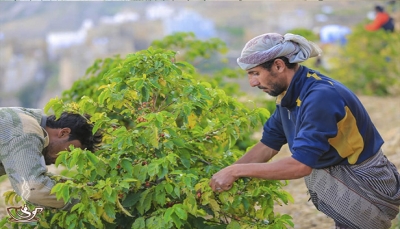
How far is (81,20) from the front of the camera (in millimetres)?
31203

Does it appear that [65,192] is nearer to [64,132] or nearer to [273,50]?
[64,132]

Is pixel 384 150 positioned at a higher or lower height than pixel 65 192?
lower

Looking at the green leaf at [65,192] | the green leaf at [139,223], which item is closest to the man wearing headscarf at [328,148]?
the green leaf at [139,223]

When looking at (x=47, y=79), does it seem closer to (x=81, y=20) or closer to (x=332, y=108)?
(x=81, y=20)

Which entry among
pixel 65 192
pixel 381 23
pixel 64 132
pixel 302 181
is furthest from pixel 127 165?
pixel 381 23

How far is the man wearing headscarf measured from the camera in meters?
2.82

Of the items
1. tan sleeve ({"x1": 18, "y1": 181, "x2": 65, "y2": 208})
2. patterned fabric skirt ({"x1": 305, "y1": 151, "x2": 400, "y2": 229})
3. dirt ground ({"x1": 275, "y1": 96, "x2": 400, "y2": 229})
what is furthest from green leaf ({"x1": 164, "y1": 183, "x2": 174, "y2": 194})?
dirt ground ({"x1": 275, "y1": 96, "x2": 400, "y2": 229})

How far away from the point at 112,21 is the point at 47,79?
431 cm

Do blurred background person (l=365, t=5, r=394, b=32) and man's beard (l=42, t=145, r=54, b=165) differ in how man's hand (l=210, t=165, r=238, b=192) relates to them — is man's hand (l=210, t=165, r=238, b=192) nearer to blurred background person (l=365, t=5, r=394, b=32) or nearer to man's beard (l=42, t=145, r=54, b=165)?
man's beard (l=42, t=145, r=54, b=165)
